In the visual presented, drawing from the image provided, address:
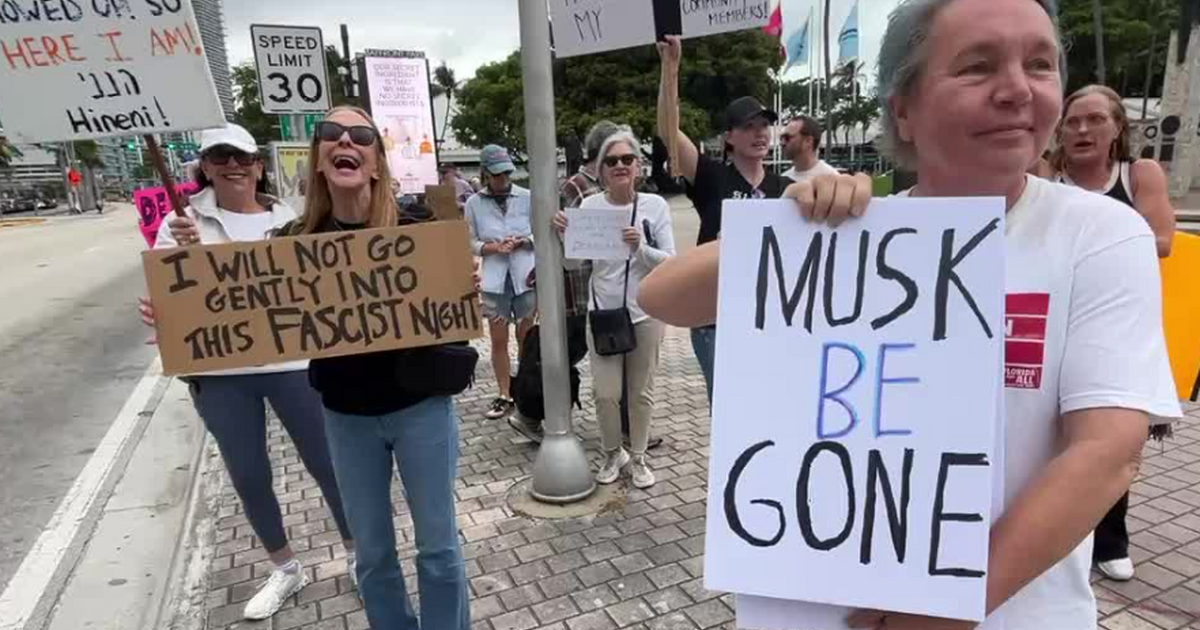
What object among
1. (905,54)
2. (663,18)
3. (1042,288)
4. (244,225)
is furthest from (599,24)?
(1042,288)

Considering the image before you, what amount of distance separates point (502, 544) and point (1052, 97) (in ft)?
9.89

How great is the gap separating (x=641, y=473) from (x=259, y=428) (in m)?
1.97

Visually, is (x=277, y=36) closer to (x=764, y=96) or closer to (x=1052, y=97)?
(x=1052, y=97)

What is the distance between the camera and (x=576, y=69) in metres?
35.4

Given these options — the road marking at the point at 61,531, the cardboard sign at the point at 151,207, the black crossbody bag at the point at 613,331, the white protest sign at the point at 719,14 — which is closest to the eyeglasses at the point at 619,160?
the black crossbody bag at the point at 613,331

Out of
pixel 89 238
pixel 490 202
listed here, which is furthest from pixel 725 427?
pixel 89 238

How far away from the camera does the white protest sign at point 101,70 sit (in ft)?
7.52

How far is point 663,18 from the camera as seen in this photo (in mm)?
3363

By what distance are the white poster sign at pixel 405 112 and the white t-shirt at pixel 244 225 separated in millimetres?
5758

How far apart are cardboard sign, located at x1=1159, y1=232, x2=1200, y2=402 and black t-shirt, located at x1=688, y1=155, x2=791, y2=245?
165 cm

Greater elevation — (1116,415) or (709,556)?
(1116,415)

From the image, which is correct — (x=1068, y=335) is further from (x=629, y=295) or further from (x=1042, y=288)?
(x=629, y=295)

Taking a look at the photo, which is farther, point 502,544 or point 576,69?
point 576,69

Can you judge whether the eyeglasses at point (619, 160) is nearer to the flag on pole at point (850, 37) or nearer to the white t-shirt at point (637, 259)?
the white t-shirt at point (637, 259)
